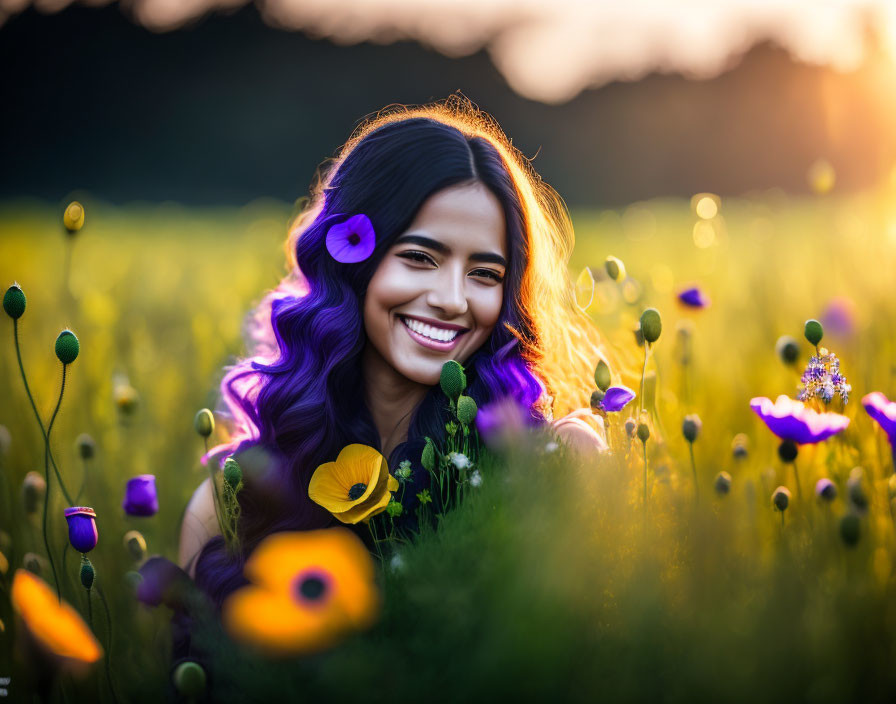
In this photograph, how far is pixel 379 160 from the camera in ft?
4.34

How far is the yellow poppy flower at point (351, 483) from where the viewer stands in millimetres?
1058

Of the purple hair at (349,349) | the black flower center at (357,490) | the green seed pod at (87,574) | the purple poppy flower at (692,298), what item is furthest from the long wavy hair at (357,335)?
the purple poppy flower at (692,298)

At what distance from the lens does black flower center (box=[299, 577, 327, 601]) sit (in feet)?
2.18

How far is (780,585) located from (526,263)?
0.82m

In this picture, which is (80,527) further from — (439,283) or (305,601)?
(439,283)

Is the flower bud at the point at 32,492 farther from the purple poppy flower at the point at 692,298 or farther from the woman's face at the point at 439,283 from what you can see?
the purple poppy flower at the point at 692,298

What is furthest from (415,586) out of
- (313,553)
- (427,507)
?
(427,507)

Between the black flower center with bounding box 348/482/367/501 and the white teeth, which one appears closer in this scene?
the black flower center with bounding box 348/482/367/501

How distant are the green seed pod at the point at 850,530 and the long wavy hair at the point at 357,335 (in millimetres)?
502

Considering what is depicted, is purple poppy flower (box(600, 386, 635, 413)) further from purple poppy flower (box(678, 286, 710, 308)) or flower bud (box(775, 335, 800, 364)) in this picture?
purple poppy flower (box(678, 286, 710, 308))

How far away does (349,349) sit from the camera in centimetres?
130

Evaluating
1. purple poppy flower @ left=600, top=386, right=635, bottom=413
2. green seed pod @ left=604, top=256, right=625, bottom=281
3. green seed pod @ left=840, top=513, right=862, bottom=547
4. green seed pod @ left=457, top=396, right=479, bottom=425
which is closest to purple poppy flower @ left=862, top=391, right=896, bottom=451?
green seed pod @ left=840, top=513, right=862, bottom=547

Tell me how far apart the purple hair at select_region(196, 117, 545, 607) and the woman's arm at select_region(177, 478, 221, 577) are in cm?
6

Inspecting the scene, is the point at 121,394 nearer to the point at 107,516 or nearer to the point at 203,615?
the point at 107,516
